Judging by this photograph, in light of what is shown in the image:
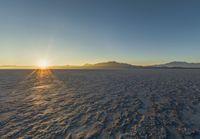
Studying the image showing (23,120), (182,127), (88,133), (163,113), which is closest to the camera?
(88,133)

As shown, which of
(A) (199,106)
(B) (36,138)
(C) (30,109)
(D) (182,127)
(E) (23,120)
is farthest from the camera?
(A) (199,106)

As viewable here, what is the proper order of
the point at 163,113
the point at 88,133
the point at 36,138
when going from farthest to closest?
the point at 163,113, the point at 88,133, the point at 36,138

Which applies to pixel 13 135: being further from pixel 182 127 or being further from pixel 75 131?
pixel 182 127

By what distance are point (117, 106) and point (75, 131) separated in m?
4.38

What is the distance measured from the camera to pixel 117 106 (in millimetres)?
9867

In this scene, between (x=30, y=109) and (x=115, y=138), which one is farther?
(x=30, y=109)

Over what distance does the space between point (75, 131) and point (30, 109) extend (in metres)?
4.46

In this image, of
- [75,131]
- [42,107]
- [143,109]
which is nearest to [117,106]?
[143,109]

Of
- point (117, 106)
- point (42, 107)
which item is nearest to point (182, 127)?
point (117, 106)

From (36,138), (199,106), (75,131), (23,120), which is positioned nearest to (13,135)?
(36,138)

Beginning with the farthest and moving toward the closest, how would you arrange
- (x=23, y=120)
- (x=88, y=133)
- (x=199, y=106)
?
1. (x=199, y=106)
2. (x=23, y=120)
3. (x=88, y=133)

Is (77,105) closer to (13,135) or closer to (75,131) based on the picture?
(75,131)

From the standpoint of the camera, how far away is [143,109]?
9.21m

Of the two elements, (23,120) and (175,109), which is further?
(175,109)
